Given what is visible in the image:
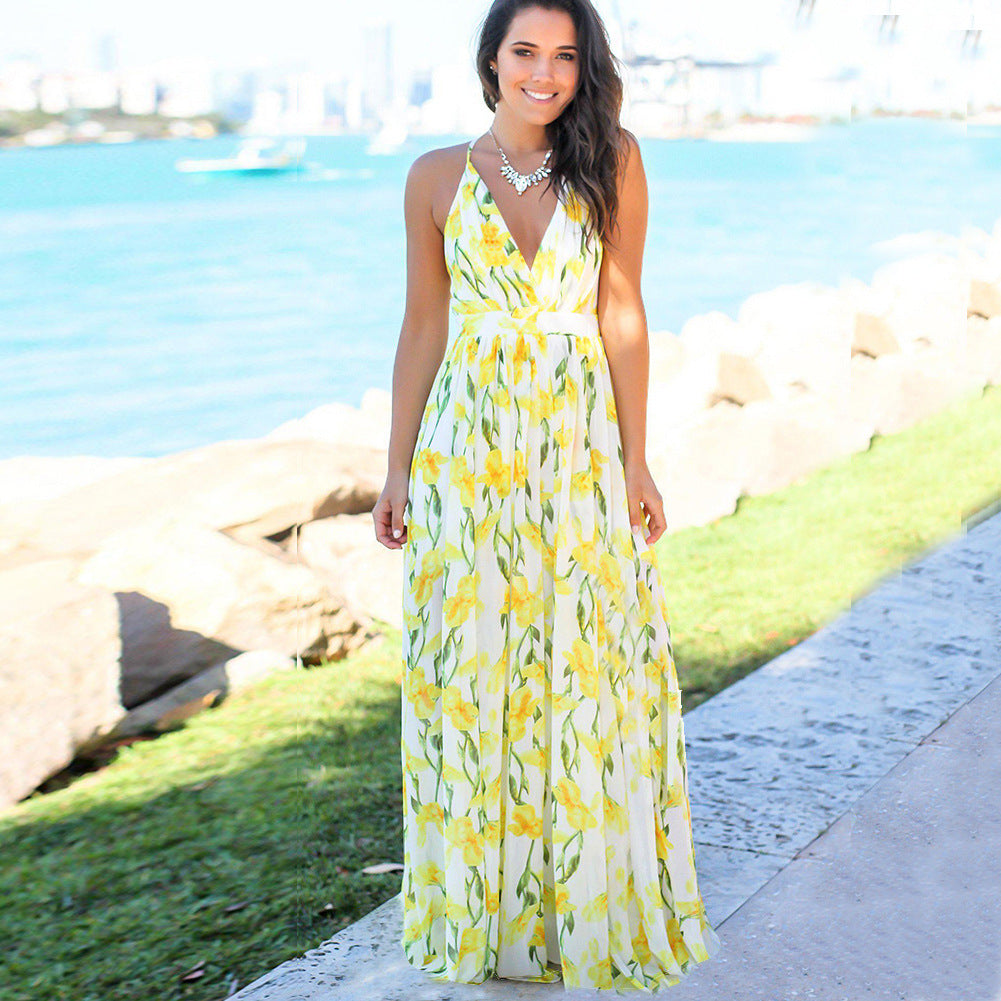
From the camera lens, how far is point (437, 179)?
2221 mm

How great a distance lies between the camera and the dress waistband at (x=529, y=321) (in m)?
2.20

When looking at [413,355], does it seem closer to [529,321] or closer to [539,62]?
[529,321]

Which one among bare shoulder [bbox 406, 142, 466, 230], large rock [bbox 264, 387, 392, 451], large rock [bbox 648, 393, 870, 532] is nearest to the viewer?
bare shoulder [bbox 406, 142, 466, 230]

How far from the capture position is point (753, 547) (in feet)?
17.7

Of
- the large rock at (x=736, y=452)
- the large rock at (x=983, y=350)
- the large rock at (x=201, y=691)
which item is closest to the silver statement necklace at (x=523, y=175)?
the large rock at (x=201, y=691)

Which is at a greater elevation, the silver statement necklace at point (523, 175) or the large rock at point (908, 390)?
the silver statement necklace at point (523, 175)

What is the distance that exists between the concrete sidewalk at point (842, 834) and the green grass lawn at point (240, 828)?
175mm

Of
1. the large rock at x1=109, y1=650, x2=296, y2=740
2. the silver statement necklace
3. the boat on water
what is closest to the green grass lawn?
the large rock at x1=109, y1=650, x2=296, y2=740

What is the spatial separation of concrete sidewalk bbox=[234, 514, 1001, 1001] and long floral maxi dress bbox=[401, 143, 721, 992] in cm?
16

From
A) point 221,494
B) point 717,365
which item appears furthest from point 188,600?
point 717,365

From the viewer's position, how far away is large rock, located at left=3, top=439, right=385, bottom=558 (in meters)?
3.86

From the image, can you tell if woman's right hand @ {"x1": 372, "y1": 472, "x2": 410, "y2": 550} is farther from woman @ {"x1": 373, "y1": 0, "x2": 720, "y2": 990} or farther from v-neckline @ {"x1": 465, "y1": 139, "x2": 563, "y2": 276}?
v-neckline @ {"x1": 465, "y1": 139, "x2": 563, "y2": 276}

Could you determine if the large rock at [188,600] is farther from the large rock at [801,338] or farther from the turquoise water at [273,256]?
the large rock at [801,338]

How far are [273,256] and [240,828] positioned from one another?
229cm
